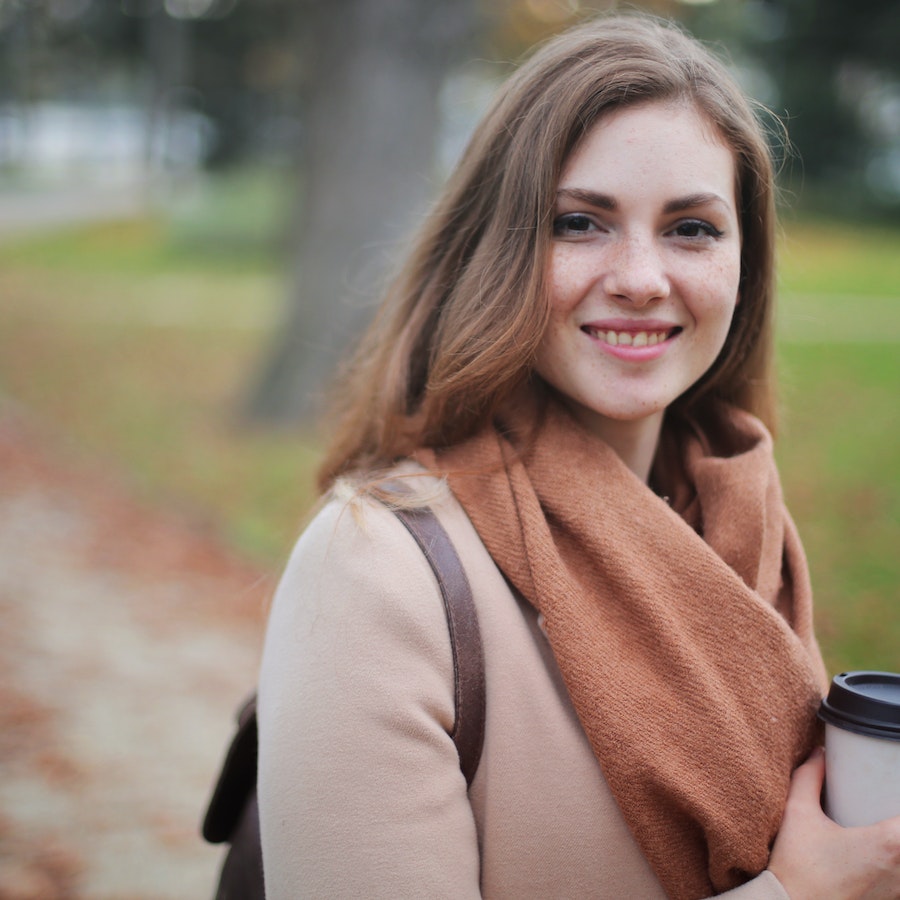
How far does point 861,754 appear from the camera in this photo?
161 centimetres

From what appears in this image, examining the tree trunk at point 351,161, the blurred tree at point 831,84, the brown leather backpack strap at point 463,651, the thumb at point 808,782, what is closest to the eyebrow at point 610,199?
the brown leather backpack strap at point 463,651

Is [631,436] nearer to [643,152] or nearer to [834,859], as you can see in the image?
[643,152]

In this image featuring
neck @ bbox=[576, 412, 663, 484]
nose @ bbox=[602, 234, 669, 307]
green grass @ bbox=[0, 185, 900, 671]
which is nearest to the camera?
nose @ bbox=[602, 234, 669, 307]

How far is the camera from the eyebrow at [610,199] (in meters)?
1.83

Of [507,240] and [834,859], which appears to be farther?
[507,240]

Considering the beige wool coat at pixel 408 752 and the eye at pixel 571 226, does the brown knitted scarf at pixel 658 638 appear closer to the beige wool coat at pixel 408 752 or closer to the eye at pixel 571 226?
the beige wool coat at pixel 408 752

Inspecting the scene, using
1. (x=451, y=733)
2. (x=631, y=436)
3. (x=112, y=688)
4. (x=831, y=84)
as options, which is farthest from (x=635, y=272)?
(x=831, y=84)

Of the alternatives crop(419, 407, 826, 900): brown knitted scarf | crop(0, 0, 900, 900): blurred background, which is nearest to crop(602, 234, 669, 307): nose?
crop(419, 407, 826, 900): brown knitted scarf

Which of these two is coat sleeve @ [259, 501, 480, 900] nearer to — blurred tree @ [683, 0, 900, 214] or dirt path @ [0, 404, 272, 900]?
dirt path @ [0, 404, 272, 900]

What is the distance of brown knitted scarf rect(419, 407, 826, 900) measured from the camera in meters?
1.63

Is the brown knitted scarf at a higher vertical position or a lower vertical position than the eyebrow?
lower

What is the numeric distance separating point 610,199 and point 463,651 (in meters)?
0.83

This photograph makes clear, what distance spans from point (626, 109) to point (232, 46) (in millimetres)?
35626

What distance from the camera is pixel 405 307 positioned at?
7.16 feet
